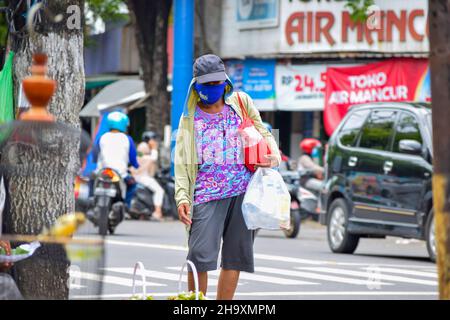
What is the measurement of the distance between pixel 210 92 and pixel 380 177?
8.16m

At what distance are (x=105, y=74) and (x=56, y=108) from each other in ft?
99.3

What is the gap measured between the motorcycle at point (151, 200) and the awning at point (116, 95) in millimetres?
7823

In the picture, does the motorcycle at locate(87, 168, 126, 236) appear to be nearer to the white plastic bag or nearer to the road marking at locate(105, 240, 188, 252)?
the road marking at locate(105, 240, 188, 252)

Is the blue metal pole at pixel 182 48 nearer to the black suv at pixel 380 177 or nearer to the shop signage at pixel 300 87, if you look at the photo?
the shop signage at pixel 300 87

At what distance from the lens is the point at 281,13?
28172 millimetres

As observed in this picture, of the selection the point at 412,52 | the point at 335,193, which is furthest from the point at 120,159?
the point at 412,52

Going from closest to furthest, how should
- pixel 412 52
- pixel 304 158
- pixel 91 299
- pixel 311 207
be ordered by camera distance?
pixel 91 299, pixel 311 207, pixel 304 158, pixel 412 52

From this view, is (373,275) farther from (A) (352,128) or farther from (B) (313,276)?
(A) (352,128)

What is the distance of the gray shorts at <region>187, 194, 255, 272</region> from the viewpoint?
7984mm

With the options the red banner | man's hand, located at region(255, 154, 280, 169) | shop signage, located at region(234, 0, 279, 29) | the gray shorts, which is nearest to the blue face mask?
man's hand, located at region(255, 154, 280, 169)

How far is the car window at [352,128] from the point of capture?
16719 mm

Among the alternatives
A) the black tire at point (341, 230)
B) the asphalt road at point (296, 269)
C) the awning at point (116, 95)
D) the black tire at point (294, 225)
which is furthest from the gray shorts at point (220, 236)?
the awning at point (116, 95)
